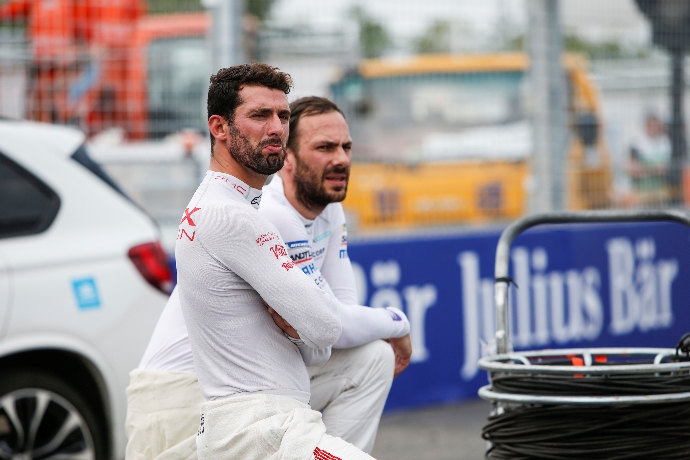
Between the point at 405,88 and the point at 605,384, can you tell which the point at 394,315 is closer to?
the point at 605,384

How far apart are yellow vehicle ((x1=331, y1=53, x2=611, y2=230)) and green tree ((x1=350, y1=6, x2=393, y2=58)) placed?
0.59 feet

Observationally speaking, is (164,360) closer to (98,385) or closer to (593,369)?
(593,369)

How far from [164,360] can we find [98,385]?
1.61 metres

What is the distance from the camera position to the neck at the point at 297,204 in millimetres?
3373

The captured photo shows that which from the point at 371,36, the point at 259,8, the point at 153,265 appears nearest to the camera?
the point at 153,265

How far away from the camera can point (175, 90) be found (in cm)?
626

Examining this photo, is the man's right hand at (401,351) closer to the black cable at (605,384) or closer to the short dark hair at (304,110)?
the black cable at (605,384)

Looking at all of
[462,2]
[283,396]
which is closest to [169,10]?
[462,2]

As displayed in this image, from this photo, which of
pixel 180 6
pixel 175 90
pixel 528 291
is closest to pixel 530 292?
pixel 528 291

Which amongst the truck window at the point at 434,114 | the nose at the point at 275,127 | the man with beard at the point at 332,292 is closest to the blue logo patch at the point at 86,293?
the man with beard at the point at 332,292

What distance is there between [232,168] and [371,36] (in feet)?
15.1

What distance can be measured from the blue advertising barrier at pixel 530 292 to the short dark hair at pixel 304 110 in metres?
3.07

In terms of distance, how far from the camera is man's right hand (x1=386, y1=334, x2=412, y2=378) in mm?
3396

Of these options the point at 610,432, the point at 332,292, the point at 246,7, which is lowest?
the point at 610,432
